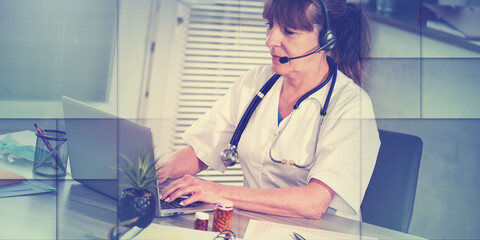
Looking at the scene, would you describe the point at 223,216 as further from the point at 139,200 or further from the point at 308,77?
the point at 308,77

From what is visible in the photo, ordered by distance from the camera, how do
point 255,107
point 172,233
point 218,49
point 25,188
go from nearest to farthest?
point 172,233
point 25,188
point 255,107
point 218,49

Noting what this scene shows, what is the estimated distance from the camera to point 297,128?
1423 millimetres

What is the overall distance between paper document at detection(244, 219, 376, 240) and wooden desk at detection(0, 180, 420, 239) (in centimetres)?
2

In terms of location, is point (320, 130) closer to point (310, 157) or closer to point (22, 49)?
point (310, 157)

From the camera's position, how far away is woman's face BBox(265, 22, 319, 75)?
1.43 meters

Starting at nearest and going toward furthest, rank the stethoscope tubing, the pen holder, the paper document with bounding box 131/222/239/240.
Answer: the paper document with bounding box 131/222/239/240
the pen holder
the stethoscope tubing

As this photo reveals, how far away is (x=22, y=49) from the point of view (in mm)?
1914

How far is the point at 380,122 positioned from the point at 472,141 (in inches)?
15.5

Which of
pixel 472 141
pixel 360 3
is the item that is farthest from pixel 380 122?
A: pixel 360 3

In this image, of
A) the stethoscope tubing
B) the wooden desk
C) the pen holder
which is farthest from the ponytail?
the pen holder

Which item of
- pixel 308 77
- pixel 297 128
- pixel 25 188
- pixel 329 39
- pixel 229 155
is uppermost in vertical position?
pixel 329 39

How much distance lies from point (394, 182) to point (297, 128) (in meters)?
0.33

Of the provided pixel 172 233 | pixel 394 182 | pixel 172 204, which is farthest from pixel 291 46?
pixel 172 233

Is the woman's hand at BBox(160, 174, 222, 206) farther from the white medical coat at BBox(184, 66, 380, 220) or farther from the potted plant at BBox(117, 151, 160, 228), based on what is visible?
the white medical coat at BBox(184, 66, 380, 220)
